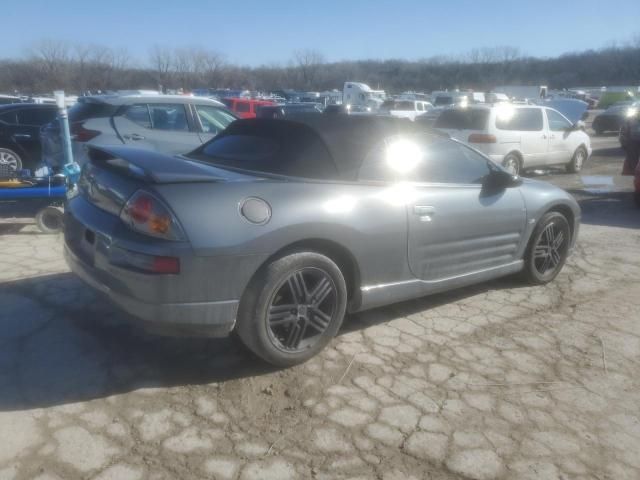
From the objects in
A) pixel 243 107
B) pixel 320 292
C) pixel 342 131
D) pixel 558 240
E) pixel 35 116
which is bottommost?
pixel 558 240

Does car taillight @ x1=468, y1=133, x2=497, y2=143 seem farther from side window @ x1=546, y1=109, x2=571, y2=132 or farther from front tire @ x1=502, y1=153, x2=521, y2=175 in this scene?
side window @ x1=546, y1=109, x2=571, y2=132

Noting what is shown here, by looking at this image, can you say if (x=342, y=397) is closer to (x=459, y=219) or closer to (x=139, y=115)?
(x=459, y=219)

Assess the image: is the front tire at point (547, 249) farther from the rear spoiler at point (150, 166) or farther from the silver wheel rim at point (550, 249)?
the rear spoiler at point (150, 166)

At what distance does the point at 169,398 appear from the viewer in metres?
3.06

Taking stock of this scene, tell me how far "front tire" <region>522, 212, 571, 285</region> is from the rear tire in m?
4.89

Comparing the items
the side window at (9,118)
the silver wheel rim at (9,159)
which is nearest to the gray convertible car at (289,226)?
the silver wheel rim at (9,159)

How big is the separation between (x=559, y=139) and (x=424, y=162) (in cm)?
980

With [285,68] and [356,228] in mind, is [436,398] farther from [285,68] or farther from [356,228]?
[285,68]

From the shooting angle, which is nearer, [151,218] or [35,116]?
[151,218]

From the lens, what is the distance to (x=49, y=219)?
6.39 m

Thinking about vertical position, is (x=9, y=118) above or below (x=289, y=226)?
above

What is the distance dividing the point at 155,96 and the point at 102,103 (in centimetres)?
72

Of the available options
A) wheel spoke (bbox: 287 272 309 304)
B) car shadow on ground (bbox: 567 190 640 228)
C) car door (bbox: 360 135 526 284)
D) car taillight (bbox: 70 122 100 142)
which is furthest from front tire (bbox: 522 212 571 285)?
car taillight (bbox: 70 122 100 142)

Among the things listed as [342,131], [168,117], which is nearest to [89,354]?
[342,131]
